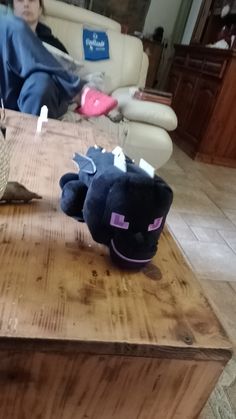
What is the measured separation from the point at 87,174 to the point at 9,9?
158cm

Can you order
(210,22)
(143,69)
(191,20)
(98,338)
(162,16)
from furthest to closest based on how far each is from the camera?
(162,16)
(191,20)
(210,22)
(143,69)
(98,338)

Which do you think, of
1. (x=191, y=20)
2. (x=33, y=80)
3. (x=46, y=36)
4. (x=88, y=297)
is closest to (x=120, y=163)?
(x=88, y=297)

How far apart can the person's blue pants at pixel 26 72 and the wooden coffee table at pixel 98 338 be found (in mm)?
1060

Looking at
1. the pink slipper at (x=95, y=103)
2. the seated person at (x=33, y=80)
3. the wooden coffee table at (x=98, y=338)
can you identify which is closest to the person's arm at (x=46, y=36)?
the seated person at (x=33, y=80)

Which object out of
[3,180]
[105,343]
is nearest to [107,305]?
[105,343]

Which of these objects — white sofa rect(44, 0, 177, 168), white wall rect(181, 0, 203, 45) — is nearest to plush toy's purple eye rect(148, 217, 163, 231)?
white sofa rect(44, 0, 177, 168)

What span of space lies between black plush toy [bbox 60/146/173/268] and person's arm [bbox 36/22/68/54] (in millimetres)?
1559

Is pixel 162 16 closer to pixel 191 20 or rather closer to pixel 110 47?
pixel 191 20

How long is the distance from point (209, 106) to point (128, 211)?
2433mm

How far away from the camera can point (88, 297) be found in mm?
431

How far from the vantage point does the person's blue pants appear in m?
1.43

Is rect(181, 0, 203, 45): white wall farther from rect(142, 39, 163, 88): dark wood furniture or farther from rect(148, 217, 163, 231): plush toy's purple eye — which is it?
rect(148, 217, 163, 231): plush toy's purple eye

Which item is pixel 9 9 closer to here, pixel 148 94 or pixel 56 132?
pixel 148 94

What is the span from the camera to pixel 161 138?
1648mm
